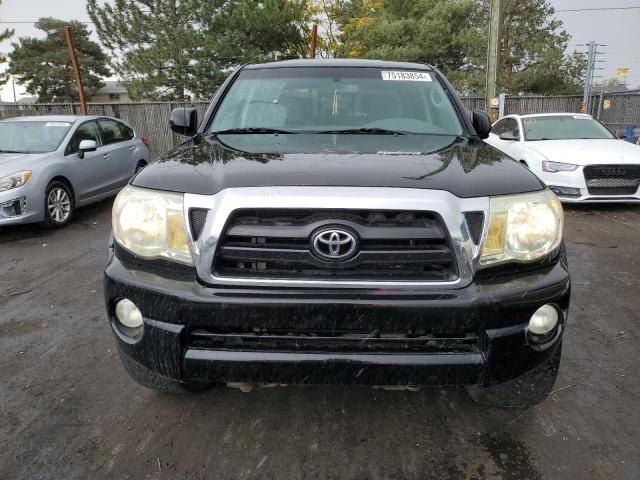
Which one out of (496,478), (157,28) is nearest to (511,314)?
(496,478)

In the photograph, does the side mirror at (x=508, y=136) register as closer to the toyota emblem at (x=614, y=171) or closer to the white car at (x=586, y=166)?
the white car at (x=586, y=166)

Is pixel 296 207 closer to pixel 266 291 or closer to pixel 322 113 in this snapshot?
pixel 266 291

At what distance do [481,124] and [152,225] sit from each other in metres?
2.33

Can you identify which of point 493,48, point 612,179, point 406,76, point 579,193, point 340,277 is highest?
point 493,48

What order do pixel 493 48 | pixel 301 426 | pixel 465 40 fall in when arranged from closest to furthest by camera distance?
1. pixel 301 426
2. pixel 493 48
3. pixel 465 40

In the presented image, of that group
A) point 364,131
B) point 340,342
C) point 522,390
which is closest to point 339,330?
point 340,342

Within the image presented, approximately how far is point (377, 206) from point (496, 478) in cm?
124

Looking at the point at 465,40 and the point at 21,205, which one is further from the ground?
the point at 465,40

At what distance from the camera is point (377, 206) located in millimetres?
1832

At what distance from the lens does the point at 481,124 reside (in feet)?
11.0

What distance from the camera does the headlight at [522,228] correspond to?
193 centimetres

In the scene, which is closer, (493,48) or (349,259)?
(349,259)

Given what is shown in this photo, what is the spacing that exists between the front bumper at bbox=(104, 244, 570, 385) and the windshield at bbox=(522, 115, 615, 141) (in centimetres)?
757

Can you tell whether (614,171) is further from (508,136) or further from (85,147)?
(85,147)
